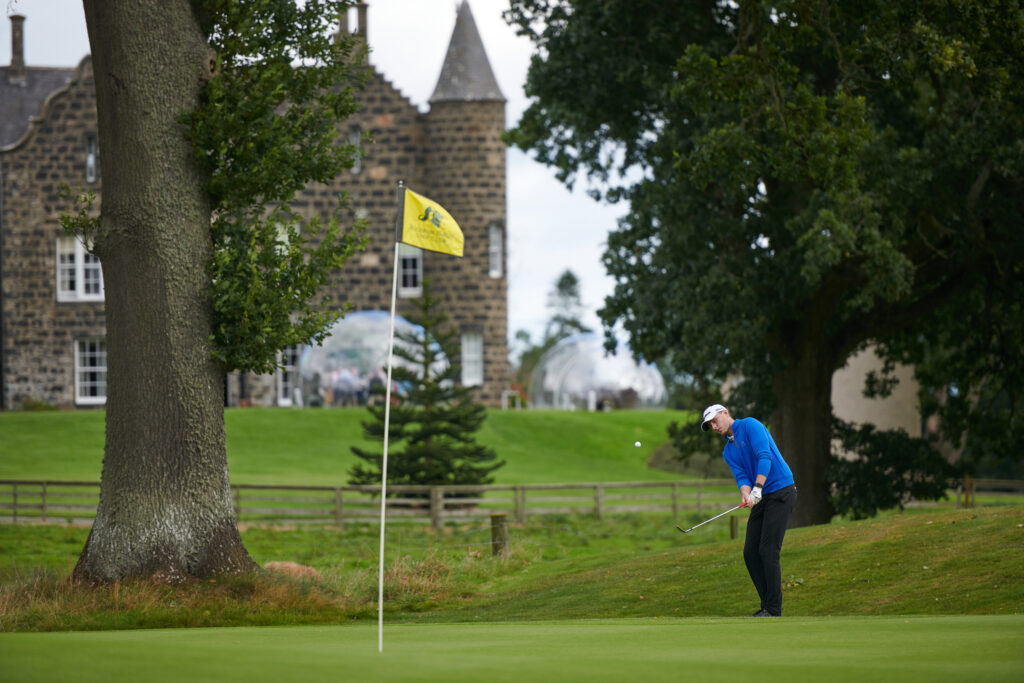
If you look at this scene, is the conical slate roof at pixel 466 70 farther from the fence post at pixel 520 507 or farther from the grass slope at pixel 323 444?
the fence post at pixel 520 507

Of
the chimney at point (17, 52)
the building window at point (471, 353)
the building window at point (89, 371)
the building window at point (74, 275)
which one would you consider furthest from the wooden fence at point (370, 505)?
the chimney at point (17, 52)

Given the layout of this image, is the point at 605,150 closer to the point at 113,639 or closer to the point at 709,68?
the point at 709,68

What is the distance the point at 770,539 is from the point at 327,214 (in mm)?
36961

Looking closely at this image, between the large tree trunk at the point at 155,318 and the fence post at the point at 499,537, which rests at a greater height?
the large tree trunk at the point at 155,318

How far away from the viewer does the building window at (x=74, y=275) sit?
4491 cm

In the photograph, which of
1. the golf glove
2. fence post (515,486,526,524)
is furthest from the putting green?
fence post (515,486,526,524)

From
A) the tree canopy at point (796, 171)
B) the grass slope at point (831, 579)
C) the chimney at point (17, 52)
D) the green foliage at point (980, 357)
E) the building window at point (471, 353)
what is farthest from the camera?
the chimney at point (17, 52)

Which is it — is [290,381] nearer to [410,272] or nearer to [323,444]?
[323,444]

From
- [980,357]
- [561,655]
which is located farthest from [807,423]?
[561,655]

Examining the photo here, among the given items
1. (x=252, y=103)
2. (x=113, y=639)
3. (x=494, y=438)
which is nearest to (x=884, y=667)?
(x=113, y=639)

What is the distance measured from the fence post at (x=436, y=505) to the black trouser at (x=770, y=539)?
14947 millimetres

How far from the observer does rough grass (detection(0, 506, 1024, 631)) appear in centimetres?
1201

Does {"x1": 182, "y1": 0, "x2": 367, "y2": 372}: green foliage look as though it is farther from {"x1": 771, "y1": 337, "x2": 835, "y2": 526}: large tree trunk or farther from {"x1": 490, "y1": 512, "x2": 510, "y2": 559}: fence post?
{"x1": 771, "y1": 337, "x2": 835, "y2": 526}: large tree trunk

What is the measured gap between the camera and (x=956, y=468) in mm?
20859
